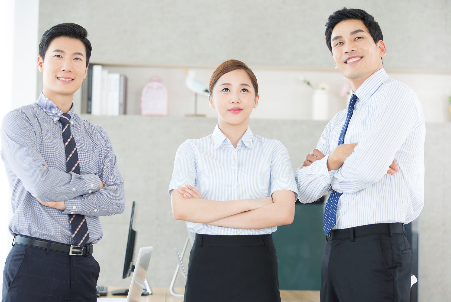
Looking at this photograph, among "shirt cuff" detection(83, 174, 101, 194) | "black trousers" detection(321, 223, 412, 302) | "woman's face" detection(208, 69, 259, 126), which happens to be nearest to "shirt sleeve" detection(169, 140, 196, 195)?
"woman's face" detection(208, 69, 259, 126)

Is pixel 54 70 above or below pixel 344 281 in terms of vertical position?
above

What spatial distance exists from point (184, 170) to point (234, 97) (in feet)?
1.28

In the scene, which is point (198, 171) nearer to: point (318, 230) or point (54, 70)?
point (54, 70)

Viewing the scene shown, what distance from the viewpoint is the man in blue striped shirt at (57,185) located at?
5.39ft

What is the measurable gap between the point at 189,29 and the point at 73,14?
1141 mm

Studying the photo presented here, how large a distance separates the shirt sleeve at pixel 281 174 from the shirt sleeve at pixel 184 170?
35cm

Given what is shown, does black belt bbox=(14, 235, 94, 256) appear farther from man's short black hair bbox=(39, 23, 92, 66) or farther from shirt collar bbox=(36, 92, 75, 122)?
man's short black hair bbox=(39, 23, 92, 66)

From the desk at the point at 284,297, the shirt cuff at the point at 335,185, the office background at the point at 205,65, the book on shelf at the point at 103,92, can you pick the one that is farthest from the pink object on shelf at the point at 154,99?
the shirt cuff at the point at 335,185

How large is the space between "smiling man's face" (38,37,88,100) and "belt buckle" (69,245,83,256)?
2.24 feet

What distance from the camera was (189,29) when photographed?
4180mm

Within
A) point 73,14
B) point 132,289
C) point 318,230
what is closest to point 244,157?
point 132,289

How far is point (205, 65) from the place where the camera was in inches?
165

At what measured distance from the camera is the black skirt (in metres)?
1.63

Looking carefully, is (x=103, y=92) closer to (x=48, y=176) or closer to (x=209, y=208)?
(x=48, y=176)
